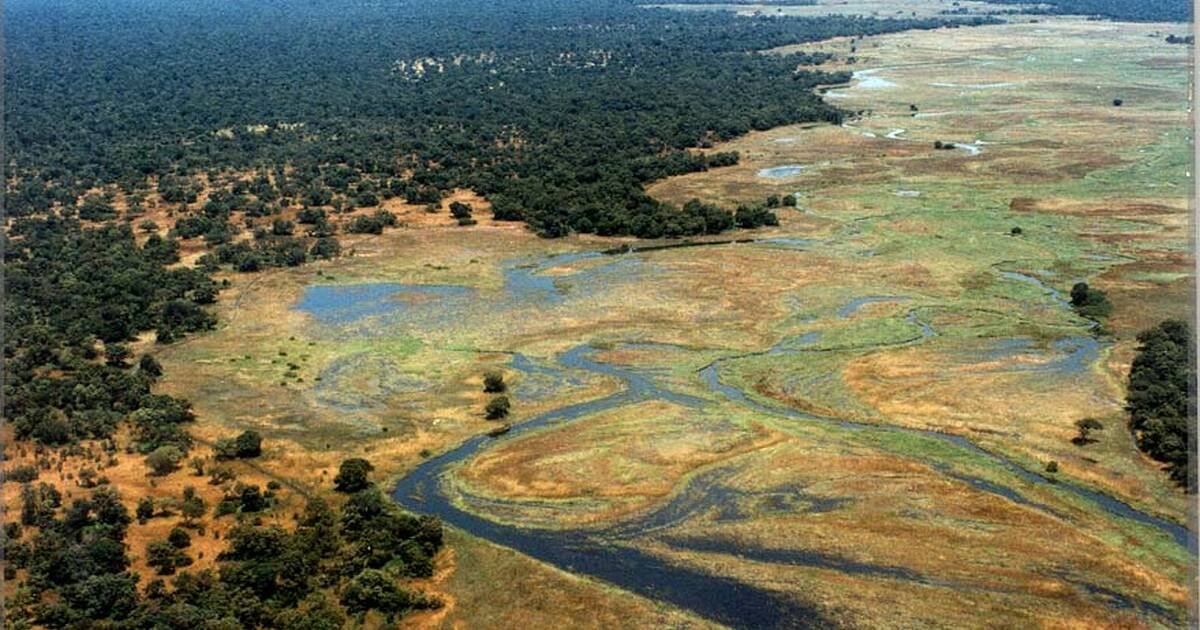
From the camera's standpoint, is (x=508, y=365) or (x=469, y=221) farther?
(x=469, y=221)

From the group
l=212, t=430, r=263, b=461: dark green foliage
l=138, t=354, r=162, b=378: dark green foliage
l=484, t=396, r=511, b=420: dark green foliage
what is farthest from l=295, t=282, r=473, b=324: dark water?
l=212, t=430, r=263, b=461: dark green foliage

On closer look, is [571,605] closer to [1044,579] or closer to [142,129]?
[1044,579]

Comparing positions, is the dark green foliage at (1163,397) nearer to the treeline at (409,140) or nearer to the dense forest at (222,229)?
the dense forest at (222,229)

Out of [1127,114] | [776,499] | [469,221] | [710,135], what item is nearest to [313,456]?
[776,499]

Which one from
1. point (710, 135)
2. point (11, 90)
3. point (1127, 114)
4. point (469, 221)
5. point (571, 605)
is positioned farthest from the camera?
point (11, 90)

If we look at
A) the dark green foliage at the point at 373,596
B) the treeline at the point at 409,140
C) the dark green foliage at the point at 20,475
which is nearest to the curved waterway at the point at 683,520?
the dark green foliage at the point at 373,596

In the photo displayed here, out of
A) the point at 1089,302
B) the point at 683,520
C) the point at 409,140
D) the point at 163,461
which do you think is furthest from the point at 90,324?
the point at 409,140

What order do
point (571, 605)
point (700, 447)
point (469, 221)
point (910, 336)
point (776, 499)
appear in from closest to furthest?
point (571, 605), point (776, 499), point (700, 447), point (910, 336), point (469, 221)

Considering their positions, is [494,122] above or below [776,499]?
above

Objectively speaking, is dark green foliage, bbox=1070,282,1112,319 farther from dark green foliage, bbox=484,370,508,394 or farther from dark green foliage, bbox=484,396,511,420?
dark green foliage, bbox=484,396,511,420
